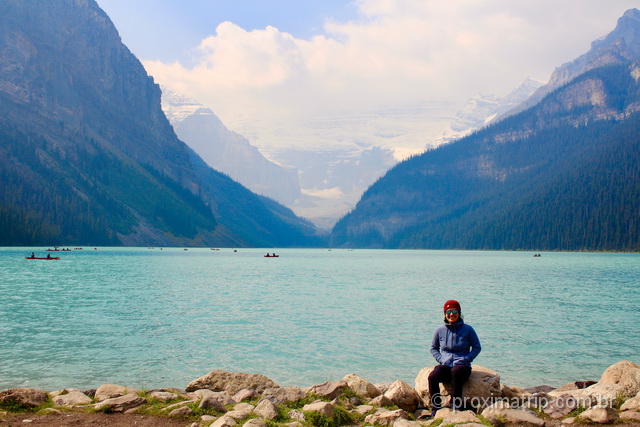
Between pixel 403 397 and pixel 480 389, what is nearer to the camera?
pixel 480 389

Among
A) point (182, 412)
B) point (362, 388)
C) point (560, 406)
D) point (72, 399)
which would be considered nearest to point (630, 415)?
point (560, 406)

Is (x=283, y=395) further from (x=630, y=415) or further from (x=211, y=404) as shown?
(x=630, y=415)

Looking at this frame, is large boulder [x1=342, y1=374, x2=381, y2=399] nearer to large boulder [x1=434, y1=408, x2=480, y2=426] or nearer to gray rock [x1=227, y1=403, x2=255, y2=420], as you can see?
large boulder [x1=434, y1=408, x2=480, y2=426]

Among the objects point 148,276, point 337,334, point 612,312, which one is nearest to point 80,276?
point 148,276

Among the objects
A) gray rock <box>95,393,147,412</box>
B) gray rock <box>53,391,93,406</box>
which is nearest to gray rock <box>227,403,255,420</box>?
gray rock <box>95,393,147,412</box>

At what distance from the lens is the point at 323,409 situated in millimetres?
16047

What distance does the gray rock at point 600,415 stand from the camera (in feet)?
50.2

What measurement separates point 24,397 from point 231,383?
6.55 m

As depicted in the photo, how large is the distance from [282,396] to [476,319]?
92.9 ft

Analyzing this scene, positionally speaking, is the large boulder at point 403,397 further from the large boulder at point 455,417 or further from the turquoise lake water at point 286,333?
the turquoise lake water at point 286,333

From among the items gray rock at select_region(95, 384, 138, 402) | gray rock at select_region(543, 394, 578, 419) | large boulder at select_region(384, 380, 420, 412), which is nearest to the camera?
gray rock at select_region(543, 394, 578, 419)

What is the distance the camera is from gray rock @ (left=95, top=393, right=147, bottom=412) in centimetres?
1657

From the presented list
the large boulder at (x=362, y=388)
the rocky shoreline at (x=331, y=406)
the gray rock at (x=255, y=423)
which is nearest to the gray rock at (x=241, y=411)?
the rocky shoreline at (x=331, y=406)

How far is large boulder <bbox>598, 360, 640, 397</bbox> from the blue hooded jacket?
17.2 feet
